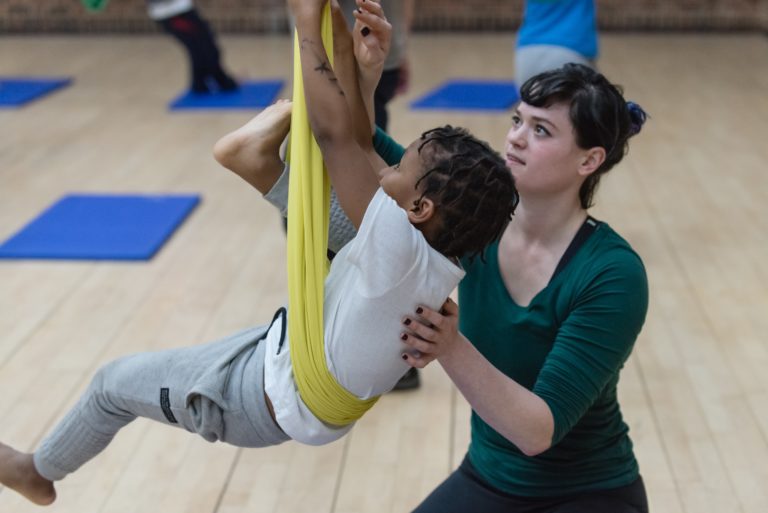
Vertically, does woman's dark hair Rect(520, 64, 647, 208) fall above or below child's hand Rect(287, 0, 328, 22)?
below

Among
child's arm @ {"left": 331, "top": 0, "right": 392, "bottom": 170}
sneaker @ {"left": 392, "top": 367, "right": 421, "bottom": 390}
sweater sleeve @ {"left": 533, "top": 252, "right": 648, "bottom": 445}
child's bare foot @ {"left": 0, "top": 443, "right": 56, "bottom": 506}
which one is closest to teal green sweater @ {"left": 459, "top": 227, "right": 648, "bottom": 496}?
sweater sleeve @ {"left": 533, "top": 252, "right": 648, "bottom": 445}

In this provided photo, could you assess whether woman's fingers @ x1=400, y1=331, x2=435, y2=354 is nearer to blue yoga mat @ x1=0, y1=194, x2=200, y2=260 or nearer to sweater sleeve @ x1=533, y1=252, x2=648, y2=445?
sweater sleeve @ x1=533, y1=252, x2=648, y2=445

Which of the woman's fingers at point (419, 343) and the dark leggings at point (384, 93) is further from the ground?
the woman's fingers at point (419, 343)

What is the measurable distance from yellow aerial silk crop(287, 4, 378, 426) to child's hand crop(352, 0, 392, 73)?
0.19 ft

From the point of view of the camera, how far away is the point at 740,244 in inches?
150

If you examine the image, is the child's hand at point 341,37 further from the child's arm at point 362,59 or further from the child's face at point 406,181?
the child's face at point 406,181

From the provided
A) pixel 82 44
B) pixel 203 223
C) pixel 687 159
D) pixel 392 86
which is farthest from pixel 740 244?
pixel 82 44

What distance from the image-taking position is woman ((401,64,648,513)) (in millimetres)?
1448

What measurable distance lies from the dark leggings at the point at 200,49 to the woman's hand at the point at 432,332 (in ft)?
16.5

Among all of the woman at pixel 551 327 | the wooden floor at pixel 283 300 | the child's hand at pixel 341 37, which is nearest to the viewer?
the woman at pixel 551 327

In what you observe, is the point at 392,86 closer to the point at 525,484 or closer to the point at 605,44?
the point at 525,484

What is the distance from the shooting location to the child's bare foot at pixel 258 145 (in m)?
1.58

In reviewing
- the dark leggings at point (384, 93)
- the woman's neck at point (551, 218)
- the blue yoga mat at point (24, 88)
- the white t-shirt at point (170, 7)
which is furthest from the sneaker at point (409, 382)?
the blue yoga mat at point (24, 88)

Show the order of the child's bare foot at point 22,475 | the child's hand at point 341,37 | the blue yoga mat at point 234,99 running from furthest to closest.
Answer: the blue yoga mat at point 234,99, the child's bare foot at point 22,475, the child's hand at point 341,37
